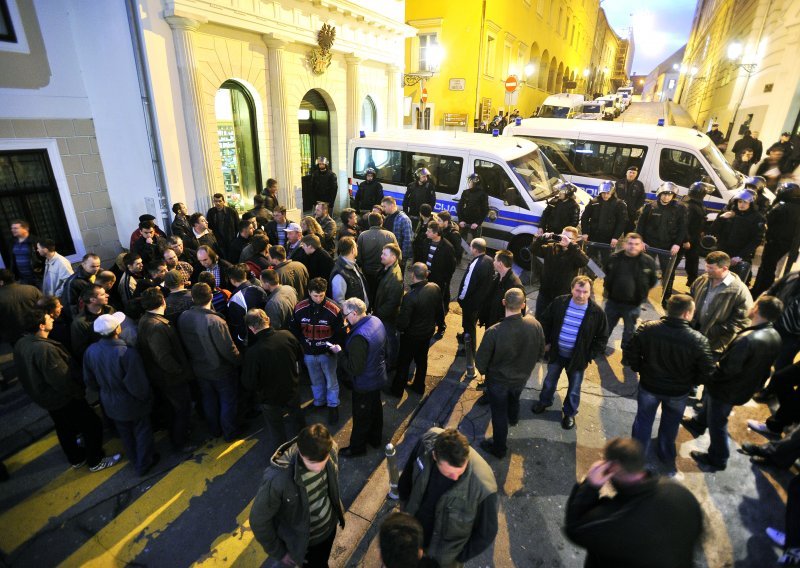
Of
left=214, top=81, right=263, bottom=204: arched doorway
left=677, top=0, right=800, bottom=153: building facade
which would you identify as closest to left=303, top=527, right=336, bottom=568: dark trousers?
left=214, top=81, right=263, bottom=204: arched doorway

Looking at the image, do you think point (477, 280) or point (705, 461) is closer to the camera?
point (705, 461)

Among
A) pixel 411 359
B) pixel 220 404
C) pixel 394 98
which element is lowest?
pixel 220 404

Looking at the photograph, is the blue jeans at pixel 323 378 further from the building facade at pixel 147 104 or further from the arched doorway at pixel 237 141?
the arched doorway at pixel 237 141

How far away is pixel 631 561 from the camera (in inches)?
85.8

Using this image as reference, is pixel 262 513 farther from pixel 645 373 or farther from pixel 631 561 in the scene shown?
pixel 645 373

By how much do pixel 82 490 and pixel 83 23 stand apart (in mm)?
7989

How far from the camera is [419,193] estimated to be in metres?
8.86

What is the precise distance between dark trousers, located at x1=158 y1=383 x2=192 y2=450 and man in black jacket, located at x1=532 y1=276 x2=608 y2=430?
3838 millimetres

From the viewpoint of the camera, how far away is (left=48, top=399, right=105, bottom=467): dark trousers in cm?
403

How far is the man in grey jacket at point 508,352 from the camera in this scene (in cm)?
390

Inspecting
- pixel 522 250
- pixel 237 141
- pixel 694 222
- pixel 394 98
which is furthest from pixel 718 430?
pixel 394 98

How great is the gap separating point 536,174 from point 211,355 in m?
7.53

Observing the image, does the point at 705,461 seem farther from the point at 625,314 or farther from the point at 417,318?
the point at 417,318

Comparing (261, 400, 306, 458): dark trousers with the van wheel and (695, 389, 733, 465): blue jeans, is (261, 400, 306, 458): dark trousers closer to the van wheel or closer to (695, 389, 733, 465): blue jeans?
(695, 389, 733, 465): blue jeans
